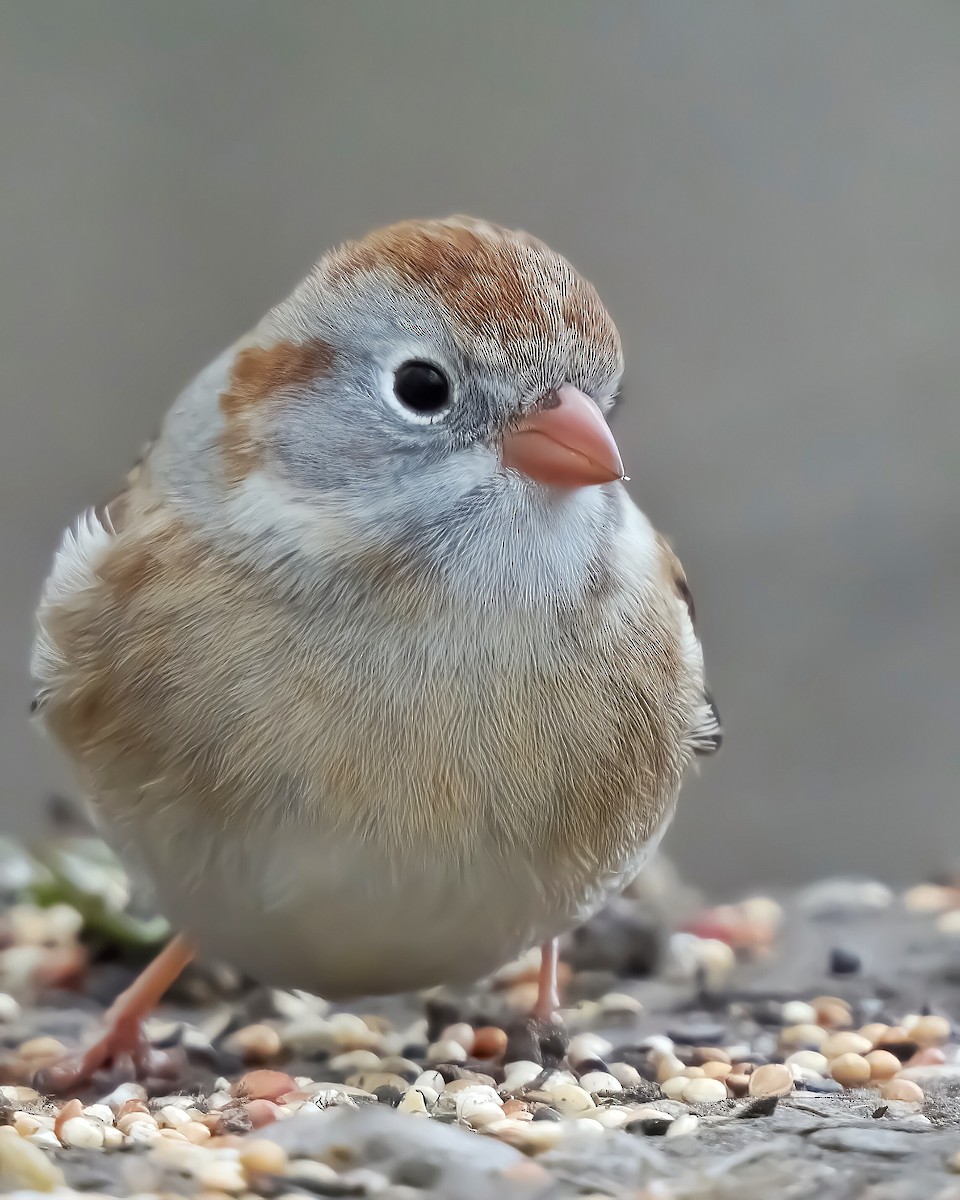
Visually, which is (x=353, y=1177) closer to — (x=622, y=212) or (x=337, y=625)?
(x=337, y=625)

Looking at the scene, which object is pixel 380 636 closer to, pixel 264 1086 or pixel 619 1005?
pixel 264 1086

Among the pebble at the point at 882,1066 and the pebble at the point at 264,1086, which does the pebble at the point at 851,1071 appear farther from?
the pebble at the point at 264,1086

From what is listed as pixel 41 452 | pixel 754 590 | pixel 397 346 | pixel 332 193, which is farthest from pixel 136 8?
pixel 754 590

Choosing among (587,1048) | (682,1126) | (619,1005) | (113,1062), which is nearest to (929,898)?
(619,1005)

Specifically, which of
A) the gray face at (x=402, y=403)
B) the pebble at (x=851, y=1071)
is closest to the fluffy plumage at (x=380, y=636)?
the gray face at (x=402, y=403)

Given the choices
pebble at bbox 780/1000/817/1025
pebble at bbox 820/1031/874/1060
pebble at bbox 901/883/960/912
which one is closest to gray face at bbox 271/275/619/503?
pebble at bbox 820/1031/874/1060

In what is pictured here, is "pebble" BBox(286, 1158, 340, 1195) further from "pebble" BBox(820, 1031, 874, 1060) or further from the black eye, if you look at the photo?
"pebble" BBox(820, 1031, 874, 1060)
